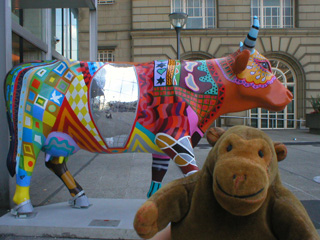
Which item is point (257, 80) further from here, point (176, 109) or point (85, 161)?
point (85, 161)

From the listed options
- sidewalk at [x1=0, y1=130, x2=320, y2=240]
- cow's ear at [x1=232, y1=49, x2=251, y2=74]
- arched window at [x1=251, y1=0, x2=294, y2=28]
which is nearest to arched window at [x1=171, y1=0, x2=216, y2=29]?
arched window at [x1=251, y1=0, x2=294, y2=28]

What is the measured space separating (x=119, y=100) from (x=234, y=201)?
1953mm

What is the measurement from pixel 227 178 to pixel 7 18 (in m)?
3.64

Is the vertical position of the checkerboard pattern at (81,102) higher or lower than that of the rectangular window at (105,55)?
lower

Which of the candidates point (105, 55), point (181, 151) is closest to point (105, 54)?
point (105, 55)

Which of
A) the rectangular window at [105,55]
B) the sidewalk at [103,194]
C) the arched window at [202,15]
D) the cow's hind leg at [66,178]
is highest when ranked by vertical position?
the arched window at [202,15]

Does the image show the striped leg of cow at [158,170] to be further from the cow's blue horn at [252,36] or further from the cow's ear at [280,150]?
the cow's ear at [280,150]

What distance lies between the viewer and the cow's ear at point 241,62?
2.77 m

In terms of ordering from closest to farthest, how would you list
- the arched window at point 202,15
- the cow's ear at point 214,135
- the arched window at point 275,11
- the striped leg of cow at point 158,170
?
the cow's ear at point 214,135 < the striped leg of cow at point 158,170 < the arched window at point 202,15 < the arched window at point 275,11

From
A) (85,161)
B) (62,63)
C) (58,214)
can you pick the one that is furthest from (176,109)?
(85,161)

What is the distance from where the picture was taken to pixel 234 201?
125 centimetres

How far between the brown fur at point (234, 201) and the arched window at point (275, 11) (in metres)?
16.7

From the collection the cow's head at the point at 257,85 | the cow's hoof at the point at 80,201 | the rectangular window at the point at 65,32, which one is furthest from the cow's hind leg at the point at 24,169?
the rectangular window at the point at 65,32

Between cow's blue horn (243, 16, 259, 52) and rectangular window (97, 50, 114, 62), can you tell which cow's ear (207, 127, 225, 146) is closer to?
cow's blue horn (243, 16, 259, 52)
